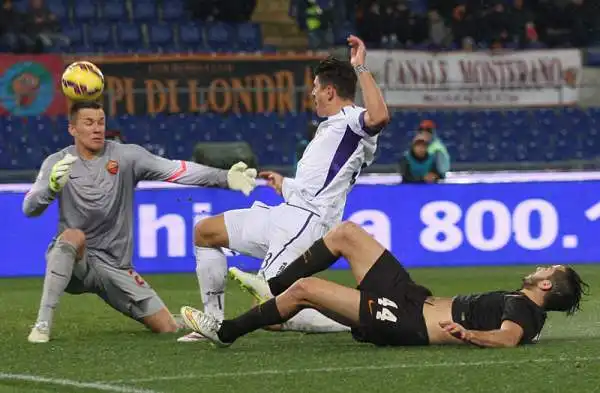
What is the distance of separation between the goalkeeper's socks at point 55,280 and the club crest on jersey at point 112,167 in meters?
0.66

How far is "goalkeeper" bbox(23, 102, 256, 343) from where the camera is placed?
942 centimetres

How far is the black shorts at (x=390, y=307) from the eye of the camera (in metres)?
8.17

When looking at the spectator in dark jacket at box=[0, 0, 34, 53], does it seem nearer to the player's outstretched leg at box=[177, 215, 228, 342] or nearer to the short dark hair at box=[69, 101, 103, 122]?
the short dark hair at box=[69, 101, 103, 122]

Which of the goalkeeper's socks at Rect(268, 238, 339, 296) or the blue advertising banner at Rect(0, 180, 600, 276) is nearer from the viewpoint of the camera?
the goalkeeper's socks at Rect(268, 238, 339, 296)

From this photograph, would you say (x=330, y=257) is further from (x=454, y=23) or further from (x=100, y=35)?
(x=454, y=23)

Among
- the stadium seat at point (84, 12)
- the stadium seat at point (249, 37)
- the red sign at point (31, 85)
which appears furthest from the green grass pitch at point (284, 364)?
the stadium seat at point (249, 37)

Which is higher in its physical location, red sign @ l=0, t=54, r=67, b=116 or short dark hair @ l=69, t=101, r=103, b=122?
short dark hair @ l=69, t=101, r=103, b=122

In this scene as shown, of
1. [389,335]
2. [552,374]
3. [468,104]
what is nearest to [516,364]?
[552,374]

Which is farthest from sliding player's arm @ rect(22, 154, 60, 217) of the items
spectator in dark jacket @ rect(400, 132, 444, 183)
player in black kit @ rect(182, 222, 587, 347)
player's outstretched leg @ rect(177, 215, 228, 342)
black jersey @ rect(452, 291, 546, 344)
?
spectator in dark jacket @ rect(400, 132, 444, 183)

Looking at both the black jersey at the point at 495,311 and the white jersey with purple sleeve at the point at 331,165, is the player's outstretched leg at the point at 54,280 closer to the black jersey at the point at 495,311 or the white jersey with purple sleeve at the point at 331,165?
the white jersey with purple sleeve at the point at 331,165

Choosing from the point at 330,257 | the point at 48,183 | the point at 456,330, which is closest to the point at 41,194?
the point at 48,183

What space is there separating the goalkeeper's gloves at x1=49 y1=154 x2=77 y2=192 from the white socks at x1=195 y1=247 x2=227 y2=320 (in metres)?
0.98

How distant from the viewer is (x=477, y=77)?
23.8 meters

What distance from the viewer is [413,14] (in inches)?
986
